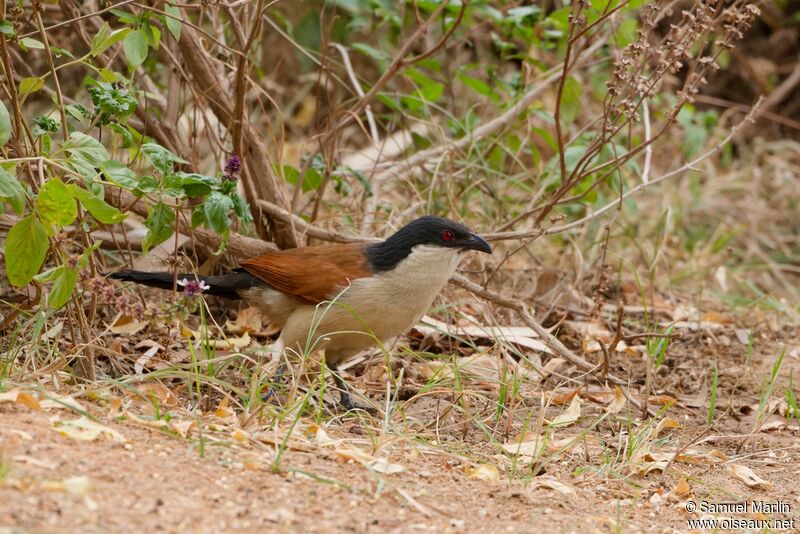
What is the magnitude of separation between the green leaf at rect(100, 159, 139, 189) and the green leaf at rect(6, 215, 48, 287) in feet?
0.95

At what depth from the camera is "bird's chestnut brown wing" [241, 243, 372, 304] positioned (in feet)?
14.3

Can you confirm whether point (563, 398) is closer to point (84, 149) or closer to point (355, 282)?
point (355, 282)

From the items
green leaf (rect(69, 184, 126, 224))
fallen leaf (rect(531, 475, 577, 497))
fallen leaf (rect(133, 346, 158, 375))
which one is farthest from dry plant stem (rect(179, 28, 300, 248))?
fallen leaf (rect(531, 475, 577, 497))

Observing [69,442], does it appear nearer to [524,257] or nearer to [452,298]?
[452,298]

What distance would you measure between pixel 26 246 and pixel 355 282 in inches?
61.3

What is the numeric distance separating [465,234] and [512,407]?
891 millimetres

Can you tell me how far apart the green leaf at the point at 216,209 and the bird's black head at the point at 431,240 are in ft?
3.34

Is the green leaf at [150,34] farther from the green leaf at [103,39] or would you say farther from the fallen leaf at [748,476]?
the fallen leaf at [748,476]

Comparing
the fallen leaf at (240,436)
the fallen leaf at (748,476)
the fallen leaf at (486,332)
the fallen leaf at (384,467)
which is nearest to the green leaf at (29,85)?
the fallen leaf at (240,436)

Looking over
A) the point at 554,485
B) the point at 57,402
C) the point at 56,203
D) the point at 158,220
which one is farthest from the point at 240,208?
the point at 554,485

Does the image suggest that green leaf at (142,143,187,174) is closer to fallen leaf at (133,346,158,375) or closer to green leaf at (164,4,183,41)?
green leaf at (164,4,183,41)

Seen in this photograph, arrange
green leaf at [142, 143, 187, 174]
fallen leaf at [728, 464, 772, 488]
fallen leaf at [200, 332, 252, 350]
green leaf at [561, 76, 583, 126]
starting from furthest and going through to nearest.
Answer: green leaf at [561, 76, 583, 126]
fallen leaf at [200, 332, 252, 350]
fallen leaf at [728, 464, 772, 488]
green leaf at [142, 143, 187, 174]

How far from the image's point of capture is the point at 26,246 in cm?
315

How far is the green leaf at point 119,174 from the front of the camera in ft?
10.7
